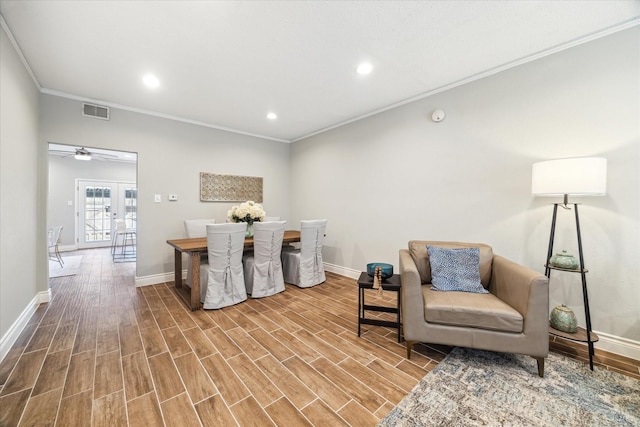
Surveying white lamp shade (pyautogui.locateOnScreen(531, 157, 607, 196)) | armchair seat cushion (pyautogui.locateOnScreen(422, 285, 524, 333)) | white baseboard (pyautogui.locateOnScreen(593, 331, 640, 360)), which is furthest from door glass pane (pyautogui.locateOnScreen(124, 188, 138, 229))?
white baseboard (pyautogui.locateOnScreen(593, 331, 640, 360))

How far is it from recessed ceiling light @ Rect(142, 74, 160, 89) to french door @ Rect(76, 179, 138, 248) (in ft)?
16.1

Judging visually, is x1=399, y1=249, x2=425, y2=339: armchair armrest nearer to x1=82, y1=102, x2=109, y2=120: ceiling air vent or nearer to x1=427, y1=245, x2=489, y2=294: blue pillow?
x1=427, y1=245, x2=489, y2=294: blue pillow

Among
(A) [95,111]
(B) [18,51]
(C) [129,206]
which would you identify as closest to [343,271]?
(A) [95,111]

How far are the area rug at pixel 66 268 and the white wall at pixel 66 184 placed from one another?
1.42 meters

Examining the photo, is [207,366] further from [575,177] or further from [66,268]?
[66,268]

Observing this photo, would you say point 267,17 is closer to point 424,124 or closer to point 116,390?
point 424,124

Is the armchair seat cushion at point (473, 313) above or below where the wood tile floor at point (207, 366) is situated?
above

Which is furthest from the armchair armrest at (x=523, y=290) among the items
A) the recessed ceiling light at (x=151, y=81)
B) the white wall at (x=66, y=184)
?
the white wall at (x=66, y=184)

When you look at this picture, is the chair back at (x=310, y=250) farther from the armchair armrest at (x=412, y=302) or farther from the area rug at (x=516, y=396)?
the area rug at (x=516, y=396)

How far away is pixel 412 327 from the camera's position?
6.27 feet

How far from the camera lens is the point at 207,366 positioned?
72.6 inches

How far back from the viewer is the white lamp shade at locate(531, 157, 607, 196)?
1.78 m

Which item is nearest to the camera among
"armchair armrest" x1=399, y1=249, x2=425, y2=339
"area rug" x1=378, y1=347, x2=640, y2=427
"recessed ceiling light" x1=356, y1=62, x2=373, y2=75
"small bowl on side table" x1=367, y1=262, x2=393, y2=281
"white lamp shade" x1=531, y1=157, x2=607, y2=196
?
"area rug" x1=378, y1=347, x2=640, y2=427

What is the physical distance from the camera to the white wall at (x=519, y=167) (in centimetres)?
197
